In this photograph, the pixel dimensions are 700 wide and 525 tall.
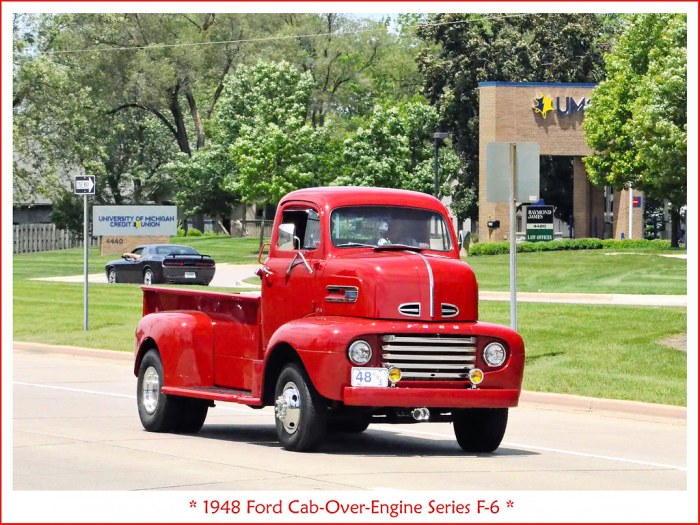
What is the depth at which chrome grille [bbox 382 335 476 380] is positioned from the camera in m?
12.4

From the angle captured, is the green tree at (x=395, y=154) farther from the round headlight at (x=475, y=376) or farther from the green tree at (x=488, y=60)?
the round headlight at (x=475, y=376)

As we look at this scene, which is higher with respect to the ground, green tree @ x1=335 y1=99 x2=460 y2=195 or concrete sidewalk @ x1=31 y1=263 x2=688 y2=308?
green tree @ x1=335 y1=99 x2=460 y2=195

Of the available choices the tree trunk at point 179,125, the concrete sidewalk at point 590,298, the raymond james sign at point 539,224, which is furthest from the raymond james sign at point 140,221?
the tree trunk at point 179,125

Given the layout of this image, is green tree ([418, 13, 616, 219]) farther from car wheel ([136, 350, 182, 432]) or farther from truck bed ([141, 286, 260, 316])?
car wheel ([136, 350, 182, 432])

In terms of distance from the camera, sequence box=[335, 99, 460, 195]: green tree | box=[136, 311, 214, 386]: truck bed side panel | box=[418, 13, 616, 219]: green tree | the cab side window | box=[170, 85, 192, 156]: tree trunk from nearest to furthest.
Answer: the cab side window < box=[136, 311, 214, 386]: truck bed side panel < box=[335, 99, 460, 195]: green tree < box=[418, 13, 616, 219]: green tree < box=[170, 85, 192, 156]: tree trunk

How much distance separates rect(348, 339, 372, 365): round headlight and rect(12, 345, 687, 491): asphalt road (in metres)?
0.90

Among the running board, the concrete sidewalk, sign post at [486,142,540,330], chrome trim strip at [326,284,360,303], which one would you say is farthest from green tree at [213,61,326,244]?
chrome trim strip at [326,284,360,303]

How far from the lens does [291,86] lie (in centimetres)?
7738

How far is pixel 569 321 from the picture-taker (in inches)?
1048

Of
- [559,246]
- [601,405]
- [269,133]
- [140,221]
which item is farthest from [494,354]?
[269,133]

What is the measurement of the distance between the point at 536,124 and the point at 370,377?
54835 millimetres

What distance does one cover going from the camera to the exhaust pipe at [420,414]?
41.6 feet

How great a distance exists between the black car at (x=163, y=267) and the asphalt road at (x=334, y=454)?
26.6 metres

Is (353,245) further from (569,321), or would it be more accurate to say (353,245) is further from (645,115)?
(645,115)
